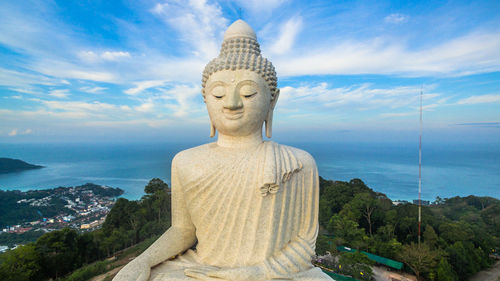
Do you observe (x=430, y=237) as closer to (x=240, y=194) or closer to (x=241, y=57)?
(x=240, y=194)

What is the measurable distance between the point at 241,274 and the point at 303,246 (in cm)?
102

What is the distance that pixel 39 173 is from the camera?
36750mm

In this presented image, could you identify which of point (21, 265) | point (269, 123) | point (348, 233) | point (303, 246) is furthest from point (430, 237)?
point (21, 265)

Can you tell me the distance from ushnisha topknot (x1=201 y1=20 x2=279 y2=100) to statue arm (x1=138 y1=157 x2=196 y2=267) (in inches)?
59.8

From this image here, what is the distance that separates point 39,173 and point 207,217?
4574cm

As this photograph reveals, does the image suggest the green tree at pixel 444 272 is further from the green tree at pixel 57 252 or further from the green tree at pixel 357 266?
the green tree at pixel 57 252

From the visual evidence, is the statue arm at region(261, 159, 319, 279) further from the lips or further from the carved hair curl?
the carved hair curl

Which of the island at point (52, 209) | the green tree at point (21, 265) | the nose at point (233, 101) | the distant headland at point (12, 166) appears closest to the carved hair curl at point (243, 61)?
the nose at point (233, 101)

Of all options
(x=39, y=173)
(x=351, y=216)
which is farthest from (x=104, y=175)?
(x=351, y=216)

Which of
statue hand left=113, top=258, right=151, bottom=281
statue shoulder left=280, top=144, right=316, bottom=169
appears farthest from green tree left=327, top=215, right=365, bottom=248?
statue hand left=113, top=258, right=151, bottom=281

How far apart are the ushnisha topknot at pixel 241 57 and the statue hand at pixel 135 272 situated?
2452mm

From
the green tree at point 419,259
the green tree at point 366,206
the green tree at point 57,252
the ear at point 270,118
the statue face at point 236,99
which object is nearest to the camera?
the statue face at point 236,99

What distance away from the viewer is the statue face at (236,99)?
3.28 metres

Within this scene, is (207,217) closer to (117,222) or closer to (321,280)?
(321,280)
